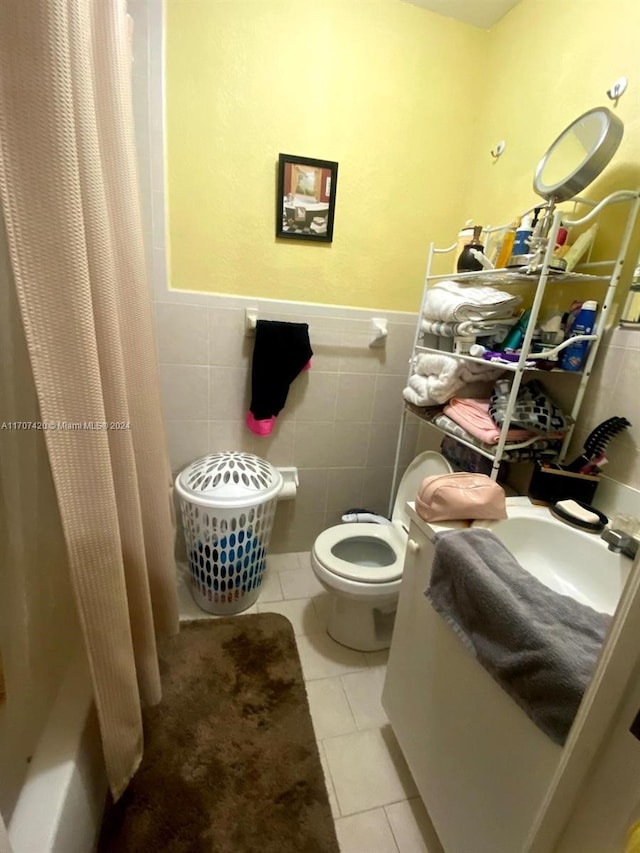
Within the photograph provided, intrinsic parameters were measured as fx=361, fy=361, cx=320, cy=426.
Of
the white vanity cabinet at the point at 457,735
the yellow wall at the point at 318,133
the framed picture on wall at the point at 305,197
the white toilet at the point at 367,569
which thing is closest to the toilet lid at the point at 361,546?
the white toilet at the point at 367,569

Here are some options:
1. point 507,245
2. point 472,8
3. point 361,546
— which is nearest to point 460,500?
point 361,546

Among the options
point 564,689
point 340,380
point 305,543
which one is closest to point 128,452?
point 564,689

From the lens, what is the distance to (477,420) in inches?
47.7

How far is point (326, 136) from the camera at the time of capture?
4.72 ft

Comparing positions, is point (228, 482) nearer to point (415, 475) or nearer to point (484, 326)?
point (415, 475)

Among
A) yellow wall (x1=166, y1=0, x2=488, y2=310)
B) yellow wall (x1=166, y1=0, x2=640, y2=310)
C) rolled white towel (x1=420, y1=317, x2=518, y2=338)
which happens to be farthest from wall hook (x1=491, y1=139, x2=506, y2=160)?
rolled white towel (x1=420, y1=317, x2=518, y2=338)

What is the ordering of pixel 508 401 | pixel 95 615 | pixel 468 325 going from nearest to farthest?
pixel 95 615
pixel 508 401
pixel 468 325

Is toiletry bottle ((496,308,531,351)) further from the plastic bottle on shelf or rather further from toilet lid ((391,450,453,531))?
toilet lid ((391,450,453,531))

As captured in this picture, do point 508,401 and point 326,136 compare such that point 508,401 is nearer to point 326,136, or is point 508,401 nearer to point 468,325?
point 468,325

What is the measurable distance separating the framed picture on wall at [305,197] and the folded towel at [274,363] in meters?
0.39

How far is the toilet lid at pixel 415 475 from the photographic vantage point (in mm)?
1445

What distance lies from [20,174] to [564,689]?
1.07 metres

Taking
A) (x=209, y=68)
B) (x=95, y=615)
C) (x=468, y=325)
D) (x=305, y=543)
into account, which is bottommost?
(x=305, y=543)

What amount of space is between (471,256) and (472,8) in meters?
0.98
